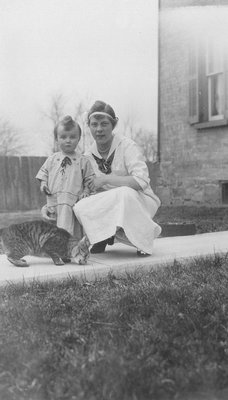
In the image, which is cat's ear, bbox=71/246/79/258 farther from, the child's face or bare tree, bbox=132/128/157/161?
bare tree, bbox=132/128/157/161

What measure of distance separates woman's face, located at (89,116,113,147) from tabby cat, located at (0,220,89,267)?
82 centimetres

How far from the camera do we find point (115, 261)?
3.74 metres

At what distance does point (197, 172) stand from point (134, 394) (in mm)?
8038

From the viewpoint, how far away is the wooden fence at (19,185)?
32.2 feet

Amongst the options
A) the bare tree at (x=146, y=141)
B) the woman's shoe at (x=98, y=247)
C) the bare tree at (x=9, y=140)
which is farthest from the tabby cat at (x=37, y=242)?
the bare tree at (x=146, y=141)

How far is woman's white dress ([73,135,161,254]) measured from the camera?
3635 mm

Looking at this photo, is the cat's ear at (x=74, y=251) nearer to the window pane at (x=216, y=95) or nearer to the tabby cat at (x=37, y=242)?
the tabby cat at (x=37, y=242)

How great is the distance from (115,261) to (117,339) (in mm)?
1587

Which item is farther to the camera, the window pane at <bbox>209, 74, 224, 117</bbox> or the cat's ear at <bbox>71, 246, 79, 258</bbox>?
the window pane at <bbox>209, 74, 224, 117</bbox>

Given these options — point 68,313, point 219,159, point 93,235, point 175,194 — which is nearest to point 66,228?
point 93,235

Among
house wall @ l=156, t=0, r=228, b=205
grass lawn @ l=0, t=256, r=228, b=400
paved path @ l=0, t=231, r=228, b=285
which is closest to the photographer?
grass lawn @ l=0, t=256, r=228, b=400

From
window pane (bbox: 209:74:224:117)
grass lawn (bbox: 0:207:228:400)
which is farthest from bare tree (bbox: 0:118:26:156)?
grass lawn (bbox: 0:207:228:400)

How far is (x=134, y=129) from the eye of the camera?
14.3 m

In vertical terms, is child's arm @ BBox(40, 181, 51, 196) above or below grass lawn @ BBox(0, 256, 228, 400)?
above
